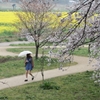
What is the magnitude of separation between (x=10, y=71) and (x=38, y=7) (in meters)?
5.59

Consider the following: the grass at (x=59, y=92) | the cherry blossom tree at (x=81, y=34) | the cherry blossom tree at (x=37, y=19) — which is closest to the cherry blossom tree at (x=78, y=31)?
the cherry blossom tree at (x=81, y=34)

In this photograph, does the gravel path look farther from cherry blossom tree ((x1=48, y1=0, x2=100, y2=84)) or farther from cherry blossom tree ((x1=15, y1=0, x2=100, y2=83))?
cherry blossom tree ((x1=48, y1=0, x2=100, y2=84))

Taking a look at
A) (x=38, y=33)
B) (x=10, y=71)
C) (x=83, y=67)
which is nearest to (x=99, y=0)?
(x=10, y=71)

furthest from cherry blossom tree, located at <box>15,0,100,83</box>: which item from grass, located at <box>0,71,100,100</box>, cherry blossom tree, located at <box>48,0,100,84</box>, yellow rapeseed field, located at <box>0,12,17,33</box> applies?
yellow rapeseed field, located at <box>0,12,17,33</box>

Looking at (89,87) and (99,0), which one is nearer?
(99,0)

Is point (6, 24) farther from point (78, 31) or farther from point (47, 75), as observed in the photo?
point (78, 31)

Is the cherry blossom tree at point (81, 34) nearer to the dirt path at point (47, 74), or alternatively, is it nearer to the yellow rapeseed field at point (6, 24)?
the dirt path at point (47, 74)

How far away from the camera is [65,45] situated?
27.7 ft

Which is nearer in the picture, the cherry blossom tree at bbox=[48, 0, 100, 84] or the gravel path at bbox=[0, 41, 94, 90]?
the cherry blossom tree at bbox=[48, 0, 100, 84]

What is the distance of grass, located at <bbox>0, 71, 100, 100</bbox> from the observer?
1038cm

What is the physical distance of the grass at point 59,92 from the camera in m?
10.4

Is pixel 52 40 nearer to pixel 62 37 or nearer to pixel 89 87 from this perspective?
pixel 62 37

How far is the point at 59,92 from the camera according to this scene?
1106 centimetres

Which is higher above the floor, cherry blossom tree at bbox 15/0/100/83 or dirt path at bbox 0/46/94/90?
cherry blossom tree at bbox 15/0/100/83
